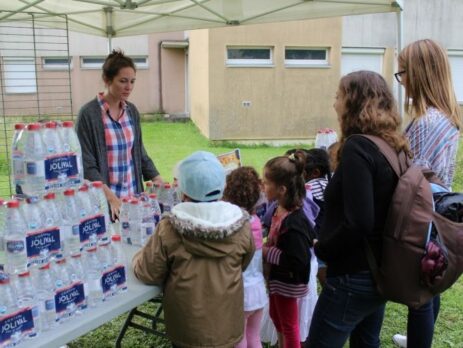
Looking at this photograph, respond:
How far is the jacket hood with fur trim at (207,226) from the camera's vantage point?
5.47 ft

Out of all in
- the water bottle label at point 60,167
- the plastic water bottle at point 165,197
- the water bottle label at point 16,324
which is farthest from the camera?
the plastic water bottle at point 165,197

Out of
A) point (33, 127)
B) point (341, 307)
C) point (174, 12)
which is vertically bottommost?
point (341, 307)

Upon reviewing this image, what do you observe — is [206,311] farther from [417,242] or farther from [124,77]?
[124,77]

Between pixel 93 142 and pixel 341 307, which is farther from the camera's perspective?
pixel 93 142

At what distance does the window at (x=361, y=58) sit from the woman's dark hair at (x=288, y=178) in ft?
36.2

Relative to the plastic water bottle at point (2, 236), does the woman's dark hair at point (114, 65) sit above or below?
above

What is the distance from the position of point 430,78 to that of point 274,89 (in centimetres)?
1014

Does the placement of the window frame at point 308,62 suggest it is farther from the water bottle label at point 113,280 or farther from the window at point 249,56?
the water bottle label at point 113,280

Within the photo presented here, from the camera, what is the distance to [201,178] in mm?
1722

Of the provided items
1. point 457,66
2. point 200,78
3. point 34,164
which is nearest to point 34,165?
point 34,164

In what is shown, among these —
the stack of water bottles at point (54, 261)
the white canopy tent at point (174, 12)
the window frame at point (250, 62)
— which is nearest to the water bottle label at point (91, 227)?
the stack of water bottles at point (54, 261)

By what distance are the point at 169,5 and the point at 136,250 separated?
8.30 ft

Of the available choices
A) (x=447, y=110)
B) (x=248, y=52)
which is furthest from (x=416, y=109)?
(x=248, y=52)

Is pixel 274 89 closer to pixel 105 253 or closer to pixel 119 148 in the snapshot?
pixel 119 148
